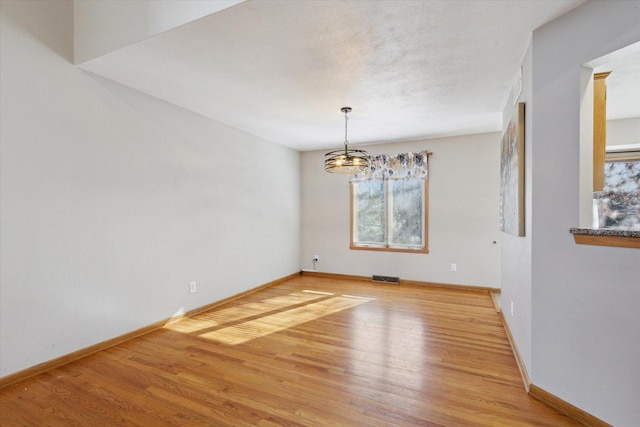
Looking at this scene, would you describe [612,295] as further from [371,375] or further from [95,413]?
[95,413]

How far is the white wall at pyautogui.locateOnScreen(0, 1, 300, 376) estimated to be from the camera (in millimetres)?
2191

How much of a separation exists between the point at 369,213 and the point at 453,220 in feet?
4.60

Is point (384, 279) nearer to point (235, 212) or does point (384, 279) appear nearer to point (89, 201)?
point (235, 212)

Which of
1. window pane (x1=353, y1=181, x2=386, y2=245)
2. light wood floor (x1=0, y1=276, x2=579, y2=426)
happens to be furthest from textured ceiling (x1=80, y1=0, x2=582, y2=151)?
light wood floor (x1=0, y1=276, x2=579, y2=426)

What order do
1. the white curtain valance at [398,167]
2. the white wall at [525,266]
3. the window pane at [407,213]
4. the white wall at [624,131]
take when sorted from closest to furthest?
the white wall at [525,266] → the white wall at [624,131] → the white curtain valance at [398,167] → the window pane at [407,213]

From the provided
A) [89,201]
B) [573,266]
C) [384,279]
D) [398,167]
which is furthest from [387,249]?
[89,201]

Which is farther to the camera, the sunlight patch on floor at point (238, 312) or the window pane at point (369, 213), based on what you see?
the window pane at point (369, 213)

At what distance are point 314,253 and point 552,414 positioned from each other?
4315mm

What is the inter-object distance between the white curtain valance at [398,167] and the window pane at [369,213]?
0.16 m

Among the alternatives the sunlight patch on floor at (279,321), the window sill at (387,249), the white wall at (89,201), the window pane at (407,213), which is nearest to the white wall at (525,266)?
the sunlight patch on floor at (279,321)

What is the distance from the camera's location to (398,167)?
5055 mm

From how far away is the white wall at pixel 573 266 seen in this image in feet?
5.12

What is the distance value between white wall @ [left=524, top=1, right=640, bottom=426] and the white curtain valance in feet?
9.49

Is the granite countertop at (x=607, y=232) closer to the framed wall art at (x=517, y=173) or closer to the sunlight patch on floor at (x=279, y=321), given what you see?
the framed wall art at (x=517, y=173)
